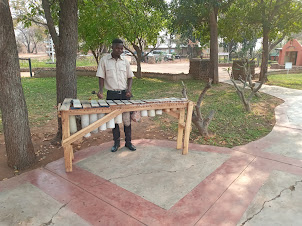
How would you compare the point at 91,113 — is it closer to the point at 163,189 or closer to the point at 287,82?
the point at 163,189

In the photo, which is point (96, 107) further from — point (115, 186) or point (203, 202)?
point (203, 202)

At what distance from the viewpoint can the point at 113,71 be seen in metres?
4.04

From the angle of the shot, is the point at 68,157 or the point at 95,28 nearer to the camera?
the point at 68,157

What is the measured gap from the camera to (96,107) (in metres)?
3.30

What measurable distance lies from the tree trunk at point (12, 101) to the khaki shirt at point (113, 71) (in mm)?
1245

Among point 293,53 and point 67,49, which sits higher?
point 293,53

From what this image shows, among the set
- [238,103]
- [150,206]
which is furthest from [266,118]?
[150,206]

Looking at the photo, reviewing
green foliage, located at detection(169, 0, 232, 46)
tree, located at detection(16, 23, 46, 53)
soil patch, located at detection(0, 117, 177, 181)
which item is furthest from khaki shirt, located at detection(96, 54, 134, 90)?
tree, located at detection(16, 23, 46, 53)

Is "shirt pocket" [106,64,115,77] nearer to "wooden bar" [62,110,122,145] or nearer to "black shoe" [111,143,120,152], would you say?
"wooden bar" [62,110,122,145]

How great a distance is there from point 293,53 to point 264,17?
18839mm

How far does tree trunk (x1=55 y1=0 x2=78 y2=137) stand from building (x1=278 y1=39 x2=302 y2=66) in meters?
27.9

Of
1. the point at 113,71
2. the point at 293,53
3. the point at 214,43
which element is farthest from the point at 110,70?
the point at 293,53

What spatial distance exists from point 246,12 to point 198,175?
12.0 m

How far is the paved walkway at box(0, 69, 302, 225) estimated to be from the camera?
267 centimetres
